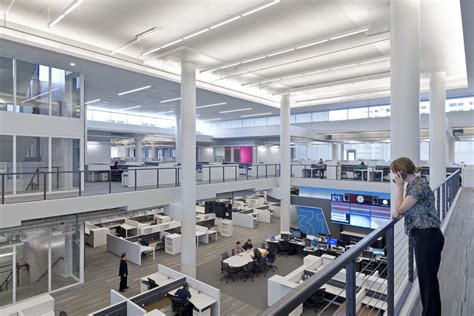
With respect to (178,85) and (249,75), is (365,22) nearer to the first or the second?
(249,75)

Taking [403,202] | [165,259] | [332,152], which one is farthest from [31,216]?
[332,152]

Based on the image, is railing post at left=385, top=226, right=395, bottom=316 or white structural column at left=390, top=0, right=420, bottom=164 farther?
white structural column at left=390, top=0, right=420, bottom=164

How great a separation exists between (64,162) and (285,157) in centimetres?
967

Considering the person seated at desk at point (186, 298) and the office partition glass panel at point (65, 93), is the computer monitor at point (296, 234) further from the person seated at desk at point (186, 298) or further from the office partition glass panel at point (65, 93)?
the office partition glass panel at point (65, 93)

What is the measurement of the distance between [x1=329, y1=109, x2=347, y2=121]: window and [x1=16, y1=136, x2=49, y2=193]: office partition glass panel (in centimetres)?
1733

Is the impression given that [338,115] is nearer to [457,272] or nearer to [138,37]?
[138,37]

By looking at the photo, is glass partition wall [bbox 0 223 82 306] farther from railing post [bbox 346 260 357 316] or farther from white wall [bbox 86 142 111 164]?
white wall [bbox 86 142 111 164]

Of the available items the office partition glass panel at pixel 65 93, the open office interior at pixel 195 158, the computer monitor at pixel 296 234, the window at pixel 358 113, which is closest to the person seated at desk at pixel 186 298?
the open office interior at pixel 195 158

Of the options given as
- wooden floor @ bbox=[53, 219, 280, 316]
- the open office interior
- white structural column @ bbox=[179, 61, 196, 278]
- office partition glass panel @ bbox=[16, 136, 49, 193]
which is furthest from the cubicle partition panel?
office partition glass panel @ bbox=[16, 136, 49, 193]

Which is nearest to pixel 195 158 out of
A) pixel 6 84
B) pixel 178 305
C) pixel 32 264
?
pixel 178 305

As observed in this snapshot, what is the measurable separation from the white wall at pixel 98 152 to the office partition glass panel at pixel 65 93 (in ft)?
34.8

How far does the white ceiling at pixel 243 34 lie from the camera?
659 centimetres

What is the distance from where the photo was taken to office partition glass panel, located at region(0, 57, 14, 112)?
7.77 metres

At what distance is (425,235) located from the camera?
7.16 feet
